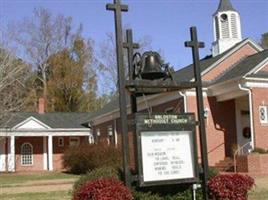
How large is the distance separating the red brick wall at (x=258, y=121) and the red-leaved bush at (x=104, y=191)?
57.3ft

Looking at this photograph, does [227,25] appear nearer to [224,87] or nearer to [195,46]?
[224,87]

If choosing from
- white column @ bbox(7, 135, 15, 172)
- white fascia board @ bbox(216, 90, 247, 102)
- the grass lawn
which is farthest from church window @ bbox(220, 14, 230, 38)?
the grass lawn

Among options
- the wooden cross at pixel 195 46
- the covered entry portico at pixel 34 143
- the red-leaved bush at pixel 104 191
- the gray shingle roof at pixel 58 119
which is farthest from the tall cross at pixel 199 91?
the gray shingle roof at pixel 58 119

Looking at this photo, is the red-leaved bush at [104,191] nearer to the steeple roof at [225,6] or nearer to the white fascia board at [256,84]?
the white fascia board at [256,84]

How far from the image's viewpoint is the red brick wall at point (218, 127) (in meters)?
26.9

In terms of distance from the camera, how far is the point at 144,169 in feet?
27.5

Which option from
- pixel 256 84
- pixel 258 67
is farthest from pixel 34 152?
pixel 258 67

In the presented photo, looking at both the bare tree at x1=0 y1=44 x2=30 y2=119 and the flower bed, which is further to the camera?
the bare tree at x1=0 y1=44 x2=30 y2=119

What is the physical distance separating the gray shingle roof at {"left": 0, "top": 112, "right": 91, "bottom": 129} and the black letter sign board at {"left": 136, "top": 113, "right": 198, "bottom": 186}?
33021 millimetres

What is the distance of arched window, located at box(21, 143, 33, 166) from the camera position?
42656 mm

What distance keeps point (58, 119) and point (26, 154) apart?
467 centimetres

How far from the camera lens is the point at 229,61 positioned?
96.3 feet

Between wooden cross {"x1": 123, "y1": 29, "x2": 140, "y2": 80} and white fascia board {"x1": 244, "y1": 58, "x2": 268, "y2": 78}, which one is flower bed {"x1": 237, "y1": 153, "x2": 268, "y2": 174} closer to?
white fascia board {"x1": 244, "y1": 58, "x2": 268, "y2": 78}

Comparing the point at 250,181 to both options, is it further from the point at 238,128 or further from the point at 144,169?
the point at 238,128
